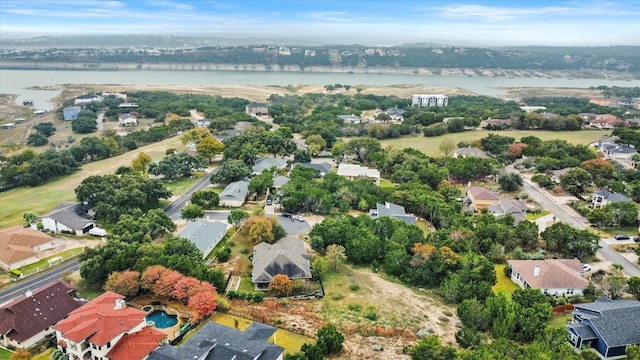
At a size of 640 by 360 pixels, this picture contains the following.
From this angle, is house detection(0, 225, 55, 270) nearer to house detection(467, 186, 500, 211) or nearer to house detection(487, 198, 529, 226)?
house detection(467, 186, 500, 211)

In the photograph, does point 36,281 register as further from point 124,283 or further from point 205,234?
point 205,234

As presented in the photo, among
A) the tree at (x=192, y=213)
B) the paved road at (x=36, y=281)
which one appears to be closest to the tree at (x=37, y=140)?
the tree at (x=192, y=213)

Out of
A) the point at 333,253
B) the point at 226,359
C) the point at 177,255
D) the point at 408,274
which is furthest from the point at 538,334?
the point at 177,255

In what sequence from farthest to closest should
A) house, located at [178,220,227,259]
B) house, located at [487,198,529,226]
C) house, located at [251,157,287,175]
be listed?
house, located at [251,157,287,175] < house, located at [487,198,529,226] < house, located at [178,220,227,259]

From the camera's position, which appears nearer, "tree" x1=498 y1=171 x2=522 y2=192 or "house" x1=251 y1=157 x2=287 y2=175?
"tree" x1=498 y1=171 x2=522 y2=192

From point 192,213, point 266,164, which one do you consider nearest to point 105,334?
point 192,213

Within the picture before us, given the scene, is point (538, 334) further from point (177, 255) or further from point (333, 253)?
point (177, 255)

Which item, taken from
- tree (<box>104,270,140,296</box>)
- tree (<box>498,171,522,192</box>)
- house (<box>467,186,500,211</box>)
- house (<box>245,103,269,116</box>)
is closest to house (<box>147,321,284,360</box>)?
tree (<box>104,270,140,296</box>)
